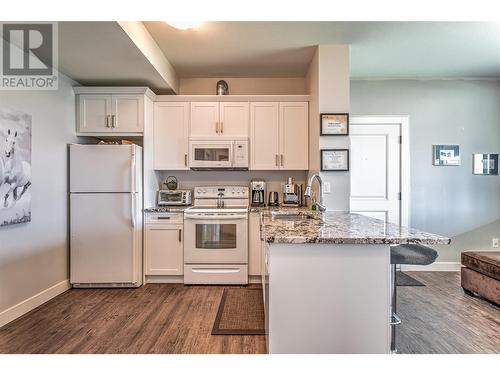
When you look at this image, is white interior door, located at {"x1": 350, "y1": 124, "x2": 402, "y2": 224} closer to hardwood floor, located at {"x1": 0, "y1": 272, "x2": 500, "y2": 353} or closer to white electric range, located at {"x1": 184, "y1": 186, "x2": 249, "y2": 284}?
hardwood floor, located at {"x1": 0, "y1": 272, "x2": 500, "y2": 353}

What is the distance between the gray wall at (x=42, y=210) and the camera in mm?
2492

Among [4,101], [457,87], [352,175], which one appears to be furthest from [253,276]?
[457,87]

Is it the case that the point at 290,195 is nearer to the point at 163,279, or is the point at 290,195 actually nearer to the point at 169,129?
the point at 169,129

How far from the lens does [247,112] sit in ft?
12.0

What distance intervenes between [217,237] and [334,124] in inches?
70.1

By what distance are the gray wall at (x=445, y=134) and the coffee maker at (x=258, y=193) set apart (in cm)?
160

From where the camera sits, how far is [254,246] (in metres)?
3.39

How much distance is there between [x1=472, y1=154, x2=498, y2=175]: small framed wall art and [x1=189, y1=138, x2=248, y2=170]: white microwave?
3093mm

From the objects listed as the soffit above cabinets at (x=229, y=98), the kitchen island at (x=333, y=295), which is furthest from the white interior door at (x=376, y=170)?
the kitchen island at (x=333, y=295)

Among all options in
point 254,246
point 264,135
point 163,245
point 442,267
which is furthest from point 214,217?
point 442,267

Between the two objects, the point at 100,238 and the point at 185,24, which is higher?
the point at 185,24

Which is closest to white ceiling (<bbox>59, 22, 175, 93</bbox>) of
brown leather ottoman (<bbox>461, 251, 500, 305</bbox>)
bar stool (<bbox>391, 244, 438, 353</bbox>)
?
bar stool (<bbox>391, 244, 438, 353</bbox>)

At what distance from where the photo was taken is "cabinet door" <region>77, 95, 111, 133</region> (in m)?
3.39

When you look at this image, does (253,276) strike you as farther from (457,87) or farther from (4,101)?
(457,87)
